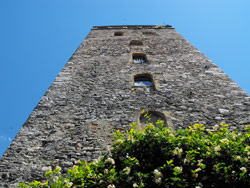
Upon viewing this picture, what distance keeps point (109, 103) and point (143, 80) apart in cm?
215

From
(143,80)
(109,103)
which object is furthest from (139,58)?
(109,103)

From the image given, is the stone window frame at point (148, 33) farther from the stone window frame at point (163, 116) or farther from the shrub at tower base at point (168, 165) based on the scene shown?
the shrub at tower base at point (168, 165)

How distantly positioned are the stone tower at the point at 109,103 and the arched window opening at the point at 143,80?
4 cm

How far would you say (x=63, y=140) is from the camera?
5.00 metres

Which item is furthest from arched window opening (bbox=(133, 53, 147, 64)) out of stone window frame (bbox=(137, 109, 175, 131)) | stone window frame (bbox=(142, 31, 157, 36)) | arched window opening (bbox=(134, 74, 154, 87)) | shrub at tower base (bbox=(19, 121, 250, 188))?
shrub at tower base (bbox=(19, 121, 250, 188))

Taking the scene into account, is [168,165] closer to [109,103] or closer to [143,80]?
[109,103]

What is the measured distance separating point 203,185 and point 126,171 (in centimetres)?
119

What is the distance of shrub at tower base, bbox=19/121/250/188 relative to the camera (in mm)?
3076

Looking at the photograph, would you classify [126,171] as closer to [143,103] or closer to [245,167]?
[245,167]

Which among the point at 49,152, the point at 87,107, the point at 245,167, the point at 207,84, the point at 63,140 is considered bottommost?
the point at 245,167

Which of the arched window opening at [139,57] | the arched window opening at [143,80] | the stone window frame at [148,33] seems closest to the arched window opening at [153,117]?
the arched window opening at [143,80]

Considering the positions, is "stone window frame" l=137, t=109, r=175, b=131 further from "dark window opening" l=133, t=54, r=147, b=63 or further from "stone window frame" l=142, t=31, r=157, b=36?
"stone window frame" l=142, t=31, r=157, b=36

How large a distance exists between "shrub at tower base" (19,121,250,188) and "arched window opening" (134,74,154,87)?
3.77m

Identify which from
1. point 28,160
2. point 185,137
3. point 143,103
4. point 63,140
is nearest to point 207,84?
point 143,103
